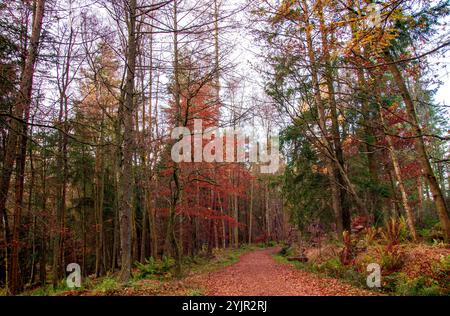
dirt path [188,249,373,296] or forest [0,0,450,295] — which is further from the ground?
forest [0,0,450,295]

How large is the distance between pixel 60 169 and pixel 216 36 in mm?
10487

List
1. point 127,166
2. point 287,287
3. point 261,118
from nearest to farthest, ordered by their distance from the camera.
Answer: point 127,166 → point 287,287 → point 261,118

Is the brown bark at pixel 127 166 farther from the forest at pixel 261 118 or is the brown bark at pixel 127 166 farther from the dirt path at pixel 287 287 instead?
the dirt path at pixel 287 287

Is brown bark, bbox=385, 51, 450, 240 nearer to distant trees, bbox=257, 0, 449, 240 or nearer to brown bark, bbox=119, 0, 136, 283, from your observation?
distant trees, bbox=257, 0, 449, 240

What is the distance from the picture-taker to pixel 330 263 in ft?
26.7

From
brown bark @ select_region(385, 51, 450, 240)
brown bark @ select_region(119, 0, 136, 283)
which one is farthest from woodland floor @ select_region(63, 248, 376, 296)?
brown bark @ select_region(385, 51, 450, 240)

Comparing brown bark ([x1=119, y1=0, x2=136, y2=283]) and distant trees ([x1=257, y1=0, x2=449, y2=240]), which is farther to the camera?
brown bark ([x1=119, y1=0, x2=136, y2=283])

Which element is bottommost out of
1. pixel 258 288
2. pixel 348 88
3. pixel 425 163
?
pixel 258 288

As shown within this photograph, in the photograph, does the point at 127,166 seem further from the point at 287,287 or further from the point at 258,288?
the point at 287,287

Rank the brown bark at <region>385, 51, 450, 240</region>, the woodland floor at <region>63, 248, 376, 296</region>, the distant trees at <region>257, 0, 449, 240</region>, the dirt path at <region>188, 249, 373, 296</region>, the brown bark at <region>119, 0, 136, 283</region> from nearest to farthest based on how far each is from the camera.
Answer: the distant trees at <region>257, 0, 449, 240</region> < the woodland floor at <region>63, 248, 376, 296</region> < the brown bark at <region>385, 51, 450, 240</region> < the dirt path at <region>188, 249, 373, 296</region> < the brown bark at <region>119, 0, 136, 283</region>

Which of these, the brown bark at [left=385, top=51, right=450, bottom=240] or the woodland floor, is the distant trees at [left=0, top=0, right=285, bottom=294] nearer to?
the woodland floor

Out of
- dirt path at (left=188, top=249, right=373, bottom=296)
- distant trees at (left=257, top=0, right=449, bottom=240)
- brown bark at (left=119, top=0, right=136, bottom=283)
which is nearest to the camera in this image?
distant trees at (left=257, top=0, right=449, bottom=240)

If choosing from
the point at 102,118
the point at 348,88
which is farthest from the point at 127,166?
the point at 348,88

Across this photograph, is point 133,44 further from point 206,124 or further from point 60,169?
point 60,169
